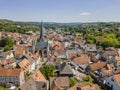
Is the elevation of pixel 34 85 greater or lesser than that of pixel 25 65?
greater

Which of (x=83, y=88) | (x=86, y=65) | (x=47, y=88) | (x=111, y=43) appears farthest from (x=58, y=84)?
(x=111, y=43)

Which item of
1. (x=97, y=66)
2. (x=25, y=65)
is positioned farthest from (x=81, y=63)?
(x=25, y=65)

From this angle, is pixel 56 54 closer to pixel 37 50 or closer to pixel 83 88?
pixel 37 50

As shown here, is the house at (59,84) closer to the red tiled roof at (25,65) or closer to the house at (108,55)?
the red tiled roof at (25,65)

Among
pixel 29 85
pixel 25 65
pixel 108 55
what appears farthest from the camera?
pixel 108 55

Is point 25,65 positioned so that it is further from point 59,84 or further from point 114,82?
point 114,82

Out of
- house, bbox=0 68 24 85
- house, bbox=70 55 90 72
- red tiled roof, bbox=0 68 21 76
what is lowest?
house, bbox=70 55 90 72

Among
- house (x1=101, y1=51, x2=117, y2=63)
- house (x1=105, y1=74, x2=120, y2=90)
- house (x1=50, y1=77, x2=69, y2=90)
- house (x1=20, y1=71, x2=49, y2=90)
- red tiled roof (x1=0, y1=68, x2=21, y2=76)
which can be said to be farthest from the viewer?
house (x1=101, y1=51, x2=117, y2=63)

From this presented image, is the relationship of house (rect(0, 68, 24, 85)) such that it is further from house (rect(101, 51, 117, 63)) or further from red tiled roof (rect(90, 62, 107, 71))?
house (rect(101, 51, 117, 63))

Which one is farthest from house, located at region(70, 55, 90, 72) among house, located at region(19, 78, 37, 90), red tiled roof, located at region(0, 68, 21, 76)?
house, located at region(19, 78, 37, 90)

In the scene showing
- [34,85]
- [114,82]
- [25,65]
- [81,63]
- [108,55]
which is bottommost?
[81,63]

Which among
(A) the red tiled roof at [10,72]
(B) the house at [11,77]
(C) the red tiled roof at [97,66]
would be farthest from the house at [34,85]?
(C) the red tiled roof at [97,66]
